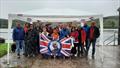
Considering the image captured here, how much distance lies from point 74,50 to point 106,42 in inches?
840

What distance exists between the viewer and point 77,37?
23.6 meters

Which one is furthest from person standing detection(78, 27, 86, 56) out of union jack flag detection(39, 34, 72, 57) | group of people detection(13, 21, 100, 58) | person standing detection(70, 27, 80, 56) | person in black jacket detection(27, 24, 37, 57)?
person in black jacket detection(27, 24, 37, 57)

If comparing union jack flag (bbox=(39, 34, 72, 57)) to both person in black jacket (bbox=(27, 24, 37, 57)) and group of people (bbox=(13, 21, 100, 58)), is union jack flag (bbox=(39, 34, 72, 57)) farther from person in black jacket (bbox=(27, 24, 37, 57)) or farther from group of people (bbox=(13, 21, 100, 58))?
person in black jacket (bbox=(27, 24, 37, 57))

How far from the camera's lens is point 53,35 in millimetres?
23078

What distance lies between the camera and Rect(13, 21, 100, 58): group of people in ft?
75.3

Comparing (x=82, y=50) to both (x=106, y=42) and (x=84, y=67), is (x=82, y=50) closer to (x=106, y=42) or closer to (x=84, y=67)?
(x=84, y=67)

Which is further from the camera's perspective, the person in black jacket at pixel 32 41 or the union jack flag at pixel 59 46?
the person in black jacket at pixel 32 41

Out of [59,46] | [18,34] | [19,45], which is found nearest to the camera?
[18,34]

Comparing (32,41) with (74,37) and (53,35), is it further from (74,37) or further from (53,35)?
(74,37)

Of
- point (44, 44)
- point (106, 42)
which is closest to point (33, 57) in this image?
point (44, 44)

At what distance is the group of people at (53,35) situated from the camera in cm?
2296

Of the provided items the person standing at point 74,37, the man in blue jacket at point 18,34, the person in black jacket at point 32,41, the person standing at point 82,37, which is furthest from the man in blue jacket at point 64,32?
the man in blue jacket at point 18,34

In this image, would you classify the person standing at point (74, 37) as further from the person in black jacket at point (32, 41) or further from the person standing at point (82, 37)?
the person in black jacket at point (32, 41)

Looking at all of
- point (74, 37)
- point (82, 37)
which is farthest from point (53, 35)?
point (82, 37)
